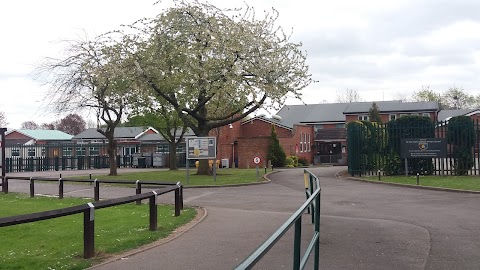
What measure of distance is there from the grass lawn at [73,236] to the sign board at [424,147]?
1288 cm

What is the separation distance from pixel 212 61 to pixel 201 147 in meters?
4.23

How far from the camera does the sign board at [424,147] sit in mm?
22469

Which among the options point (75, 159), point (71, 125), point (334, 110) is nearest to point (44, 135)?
point (75, 159)

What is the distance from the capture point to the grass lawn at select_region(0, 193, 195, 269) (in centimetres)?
754

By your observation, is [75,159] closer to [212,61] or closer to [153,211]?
[212,61]

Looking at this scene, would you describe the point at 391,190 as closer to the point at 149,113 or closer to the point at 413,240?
the point at 413,240

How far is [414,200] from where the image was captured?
14.7 metres

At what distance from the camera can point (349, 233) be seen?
916 centimetres

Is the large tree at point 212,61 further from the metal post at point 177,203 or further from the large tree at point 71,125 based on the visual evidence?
the large tree at point 71,125

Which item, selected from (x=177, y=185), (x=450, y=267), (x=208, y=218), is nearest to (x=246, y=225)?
(x=208, y=218)

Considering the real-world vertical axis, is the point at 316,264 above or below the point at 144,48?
below

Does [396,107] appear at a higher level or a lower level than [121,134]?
higher

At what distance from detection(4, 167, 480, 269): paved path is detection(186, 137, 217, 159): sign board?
7.04m

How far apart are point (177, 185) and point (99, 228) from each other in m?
2.47
